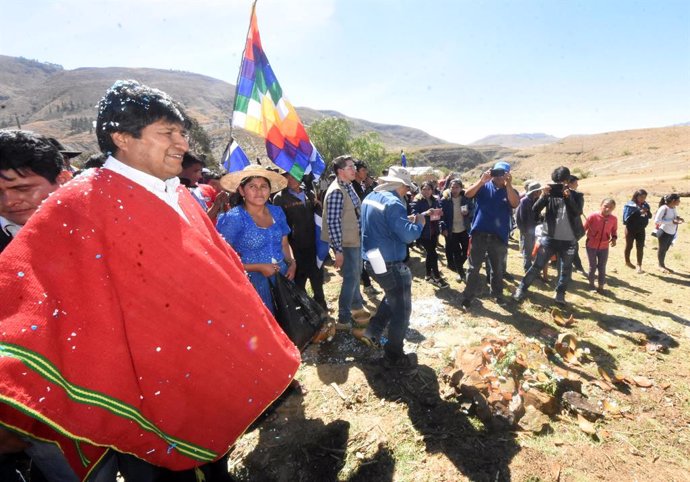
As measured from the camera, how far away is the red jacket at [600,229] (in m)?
6.16

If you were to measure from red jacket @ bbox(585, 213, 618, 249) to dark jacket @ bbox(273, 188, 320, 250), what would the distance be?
207 inches

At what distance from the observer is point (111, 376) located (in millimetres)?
1322

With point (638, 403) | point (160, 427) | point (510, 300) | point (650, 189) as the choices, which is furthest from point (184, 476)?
point (650, 189)

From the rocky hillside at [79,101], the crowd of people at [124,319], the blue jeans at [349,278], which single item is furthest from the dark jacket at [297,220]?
the rocky hillside at [79,101]

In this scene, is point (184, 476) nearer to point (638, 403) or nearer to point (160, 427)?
point (160, 427)

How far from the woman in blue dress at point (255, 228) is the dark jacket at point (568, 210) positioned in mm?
4457

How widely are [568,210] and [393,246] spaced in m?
3.55

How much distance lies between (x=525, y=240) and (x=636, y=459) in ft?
16.5

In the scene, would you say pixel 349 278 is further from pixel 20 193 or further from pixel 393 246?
pixel 20 193

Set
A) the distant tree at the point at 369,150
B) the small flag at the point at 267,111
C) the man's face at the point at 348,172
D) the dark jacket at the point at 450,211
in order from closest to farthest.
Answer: the man's face at the point at 348,172, the small flag at the point at 267,111, the dark jacket at the point at 450,211, the distant tree at the point at 369,150

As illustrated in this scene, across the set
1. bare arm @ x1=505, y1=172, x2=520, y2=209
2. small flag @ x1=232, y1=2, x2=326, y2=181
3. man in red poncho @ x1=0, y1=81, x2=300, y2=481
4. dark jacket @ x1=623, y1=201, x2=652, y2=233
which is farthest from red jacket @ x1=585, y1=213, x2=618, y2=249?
man in red poncho @ x1=0, y1=81, x2=300, y2=481

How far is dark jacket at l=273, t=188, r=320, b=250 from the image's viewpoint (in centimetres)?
454

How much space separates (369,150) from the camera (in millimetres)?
40281

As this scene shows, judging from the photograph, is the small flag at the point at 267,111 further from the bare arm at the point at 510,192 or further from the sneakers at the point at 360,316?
the bare arm at the point at 510,192
